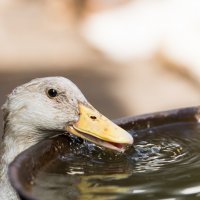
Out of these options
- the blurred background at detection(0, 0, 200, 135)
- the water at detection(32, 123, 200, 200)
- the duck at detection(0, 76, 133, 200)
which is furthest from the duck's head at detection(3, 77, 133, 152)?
the blurred background at detection(0, 0, 200, 135)

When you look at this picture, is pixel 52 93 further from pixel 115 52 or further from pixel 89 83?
pixel 115 52

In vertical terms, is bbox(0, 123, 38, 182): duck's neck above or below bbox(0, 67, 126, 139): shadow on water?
above

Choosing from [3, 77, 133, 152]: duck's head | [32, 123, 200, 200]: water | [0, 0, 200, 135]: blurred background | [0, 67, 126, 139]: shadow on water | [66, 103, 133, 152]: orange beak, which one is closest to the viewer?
[32, 123, 200, 200]: water

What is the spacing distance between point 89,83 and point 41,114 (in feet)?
14.0

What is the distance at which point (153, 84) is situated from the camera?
6637 mm

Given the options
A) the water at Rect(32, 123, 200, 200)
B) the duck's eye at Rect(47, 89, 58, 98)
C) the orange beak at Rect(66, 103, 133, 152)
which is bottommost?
the water at Rect(32, 123, 200, 200)

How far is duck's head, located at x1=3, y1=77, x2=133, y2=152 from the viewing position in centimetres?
245

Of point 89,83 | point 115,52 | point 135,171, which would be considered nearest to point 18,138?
point 135,171

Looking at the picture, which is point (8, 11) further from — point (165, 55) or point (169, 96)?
point (169, 96)

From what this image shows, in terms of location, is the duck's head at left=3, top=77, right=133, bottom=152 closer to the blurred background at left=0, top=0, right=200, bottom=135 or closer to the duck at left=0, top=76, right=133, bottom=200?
the duck at left=0, top=76, right=133, bottom=200

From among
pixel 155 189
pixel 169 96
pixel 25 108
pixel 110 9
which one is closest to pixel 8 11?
pixel 110 9

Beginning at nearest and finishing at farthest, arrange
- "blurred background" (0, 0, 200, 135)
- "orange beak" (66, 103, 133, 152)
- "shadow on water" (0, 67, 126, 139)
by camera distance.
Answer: "orange beak" (66, 103, 133, 152) → "shadow on water" (0, 67, 126, 139) → "blurred background" (0, 0, 200, 135)

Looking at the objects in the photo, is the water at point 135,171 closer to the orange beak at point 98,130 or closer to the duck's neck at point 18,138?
the orange beak at point 98,130

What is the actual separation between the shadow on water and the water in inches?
140
